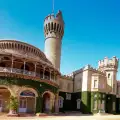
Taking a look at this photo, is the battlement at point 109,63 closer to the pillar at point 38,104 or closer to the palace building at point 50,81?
the palace building at point 50,81

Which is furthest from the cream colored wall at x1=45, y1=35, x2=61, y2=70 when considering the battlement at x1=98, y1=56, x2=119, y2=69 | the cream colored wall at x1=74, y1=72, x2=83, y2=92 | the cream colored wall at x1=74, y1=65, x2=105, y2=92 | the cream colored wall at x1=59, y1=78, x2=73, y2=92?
the battlement at x1=98, y1=56, x2=119, y2=69

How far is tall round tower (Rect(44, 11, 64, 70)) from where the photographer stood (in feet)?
170

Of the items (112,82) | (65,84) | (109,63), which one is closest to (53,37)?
(65,84)

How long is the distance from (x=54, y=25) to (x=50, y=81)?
22.4 m

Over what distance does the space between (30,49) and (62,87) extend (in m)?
16.8

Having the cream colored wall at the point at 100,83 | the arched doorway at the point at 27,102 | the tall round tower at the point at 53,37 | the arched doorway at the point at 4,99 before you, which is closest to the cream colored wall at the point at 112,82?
the cream colored wall at the point at 100,83

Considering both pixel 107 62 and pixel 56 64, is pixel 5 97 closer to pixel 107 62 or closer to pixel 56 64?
pixel 56 64

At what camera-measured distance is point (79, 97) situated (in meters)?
49.8

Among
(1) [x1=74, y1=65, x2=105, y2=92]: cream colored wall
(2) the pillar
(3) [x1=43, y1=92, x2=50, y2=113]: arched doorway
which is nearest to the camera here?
(2) the pillar

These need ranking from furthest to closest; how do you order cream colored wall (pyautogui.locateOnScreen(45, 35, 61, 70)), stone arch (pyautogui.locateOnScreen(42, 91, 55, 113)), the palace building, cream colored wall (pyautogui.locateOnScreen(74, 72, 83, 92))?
cream colored wall (pyautogui.locateOnScreen(45, 35, 61, 70)) → cream colored wall (pyautogui.locateOnScreen(74, 72, 83, 92)) → stone arch (pyautogui.locateOnScreen(42, 91, 55, 113)) → the palace building

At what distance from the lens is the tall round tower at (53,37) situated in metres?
51.8

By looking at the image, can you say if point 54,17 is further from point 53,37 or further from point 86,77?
point 86,77

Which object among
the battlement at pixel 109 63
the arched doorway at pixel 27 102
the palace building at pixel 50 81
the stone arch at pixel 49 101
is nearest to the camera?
the palace building at pixel 50 81

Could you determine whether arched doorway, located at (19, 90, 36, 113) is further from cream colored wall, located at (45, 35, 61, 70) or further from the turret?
the turret
